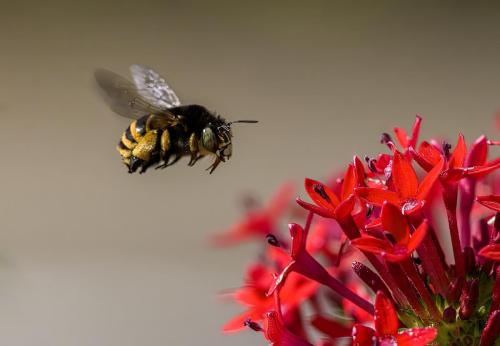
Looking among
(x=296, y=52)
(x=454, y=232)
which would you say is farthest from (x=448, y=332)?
(x=296, y=52)

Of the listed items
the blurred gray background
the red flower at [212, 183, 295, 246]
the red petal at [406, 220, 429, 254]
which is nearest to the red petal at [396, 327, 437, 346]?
the red petal at [406, 220, 429, 254]

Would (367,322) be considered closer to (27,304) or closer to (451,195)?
(451,195)

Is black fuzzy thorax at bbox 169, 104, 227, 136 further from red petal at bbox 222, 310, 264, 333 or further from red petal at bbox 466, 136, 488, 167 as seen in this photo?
red petal at bbox 466, 136, 488, 167

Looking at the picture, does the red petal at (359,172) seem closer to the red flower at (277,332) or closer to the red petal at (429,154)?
the red petal at (429,154)

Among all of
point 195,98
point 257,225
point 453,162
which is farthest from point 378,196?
point 195,98

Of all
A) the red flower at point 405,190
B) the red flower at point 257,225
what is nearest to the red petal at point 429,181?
the red flower at point 405,190

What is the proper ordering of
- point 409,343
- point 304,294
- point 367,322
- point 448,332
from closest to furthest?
point 409,343 < point 448,332 < point 367,322 < point 304,294
